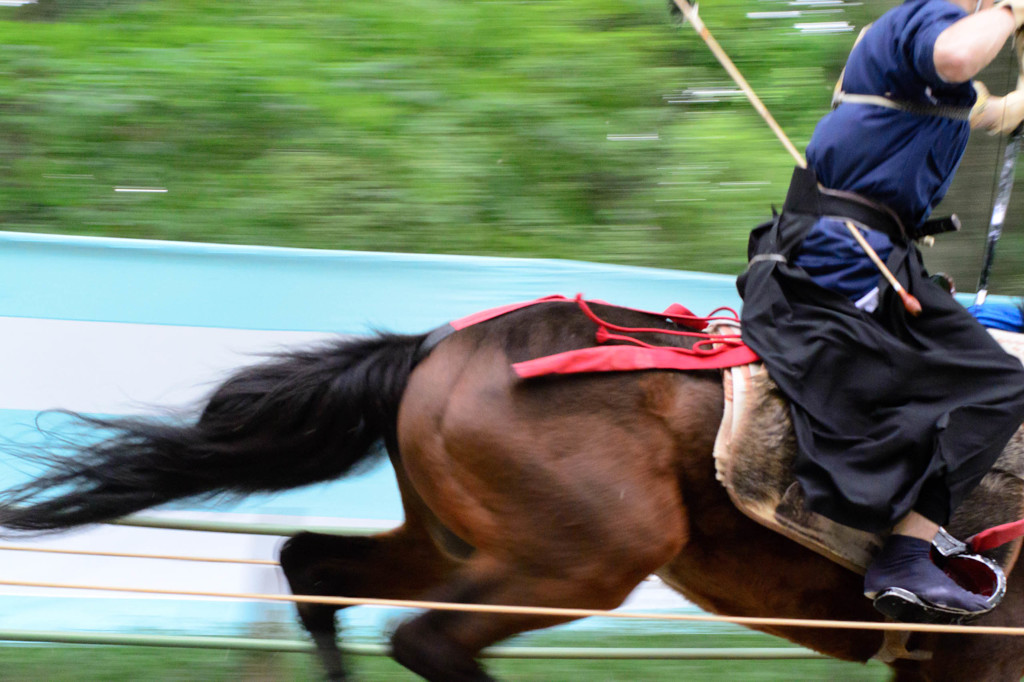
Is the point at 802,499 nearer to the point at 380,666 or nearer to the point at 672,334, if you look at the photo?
the point at 672,334

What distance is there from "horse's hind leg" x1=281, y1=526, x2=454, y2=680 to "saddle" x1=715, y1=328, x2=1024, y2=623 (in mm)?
894

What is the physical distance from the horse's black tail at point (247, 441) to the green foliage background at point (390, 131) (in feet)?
6.69

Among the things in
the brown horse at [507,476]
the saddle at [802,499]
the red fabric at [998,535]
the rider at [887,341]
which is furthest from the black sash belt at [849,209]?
the red fabric at [998,535]

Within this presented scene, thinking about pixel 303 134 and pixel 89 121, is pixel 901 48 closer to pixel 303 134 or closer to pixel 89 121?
pixel 303 134

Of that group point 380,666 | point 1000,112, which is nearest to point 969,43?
point 1000,112

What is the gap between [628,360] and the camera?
7.09 feet

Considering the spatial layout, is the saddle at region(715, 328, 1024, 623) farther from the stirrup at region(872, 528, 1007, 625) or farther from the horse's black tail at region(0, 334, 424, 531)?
the horse's black tail at region(0, 334, 424, 531)

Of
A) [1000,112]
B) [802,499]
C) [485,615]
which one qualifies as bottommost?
[485,615]

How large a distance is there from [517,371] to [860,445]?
2.60ft

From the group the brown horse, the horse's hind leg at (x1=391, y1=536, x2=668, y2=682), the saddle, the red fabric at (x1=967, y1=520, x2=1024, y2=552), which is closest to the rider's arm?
the saddle

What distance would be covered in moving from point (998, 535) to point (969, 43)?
3.74 ft

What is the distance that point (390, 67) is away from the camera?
4668 millimetres

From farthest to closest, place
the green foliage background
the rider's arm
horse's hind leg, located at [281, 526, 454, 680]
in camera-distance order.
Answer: the green foliage background
horse's hind leg, located at [281, 526, 454, 680]
the rider's arm

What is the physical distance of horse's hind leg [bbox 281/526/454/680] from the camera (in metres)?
2.57
